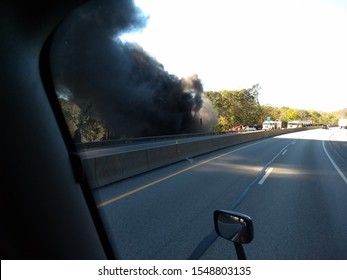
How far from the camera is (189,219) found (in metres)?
6.28

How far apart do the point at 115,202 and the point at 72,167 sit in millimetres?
5504

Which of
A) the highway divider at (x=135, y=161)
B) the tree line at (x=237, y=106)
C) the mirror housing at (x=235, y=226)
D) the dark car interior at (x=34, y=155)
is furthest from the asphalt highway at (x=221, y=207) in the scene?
the tree line at (x=237, y=106)

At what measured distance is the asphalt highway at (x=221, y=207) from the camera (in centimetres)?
472

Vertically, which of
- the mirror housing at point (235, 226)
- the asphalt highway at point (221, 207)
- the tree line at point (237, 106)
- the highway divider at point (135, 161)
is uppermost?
the tree line at point (237, 106)

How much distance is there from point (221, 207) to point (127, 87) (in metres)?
46.9

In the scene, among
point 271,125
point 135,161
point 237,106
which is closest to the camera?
point 135,161

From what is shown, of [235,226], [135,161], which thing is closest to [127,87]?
[135,161]

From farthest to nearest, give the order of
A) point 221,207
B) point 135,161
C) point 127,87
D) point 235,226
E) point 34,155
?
point 127,87 < point 135,161 < point 221,207 < point 235,226 < point 34,155

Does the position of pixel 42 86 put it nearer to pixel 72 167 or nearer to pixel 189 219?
pixel 72 167

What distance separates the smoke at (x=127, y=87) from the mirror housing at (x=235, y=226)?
27.2 meters

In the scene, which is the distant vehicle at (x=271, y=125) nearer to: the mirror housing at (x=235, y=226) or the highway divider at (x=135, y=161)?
the highway divider at (x=135, y=161)

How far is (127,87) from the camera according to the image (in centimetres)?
5269

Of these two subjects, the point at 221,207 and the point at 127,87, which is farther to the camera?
the point at 127,87

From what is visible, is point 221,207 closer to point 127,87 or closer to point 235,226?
point 235,226
